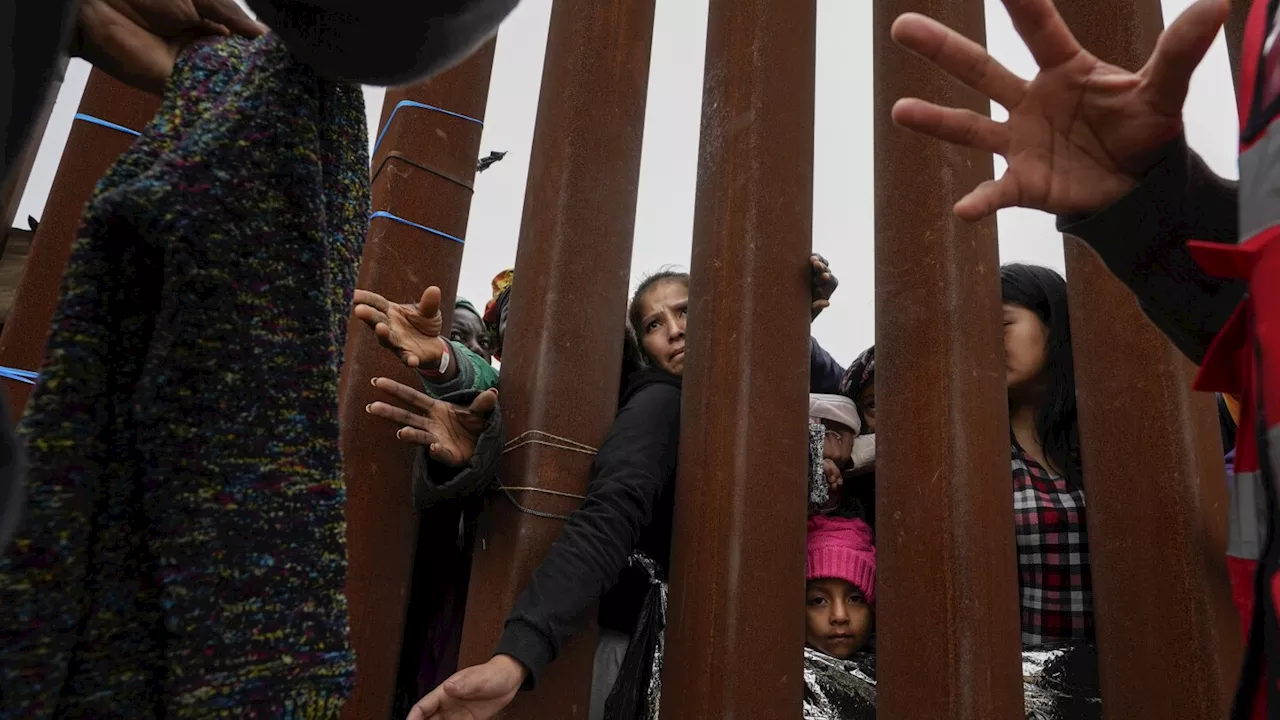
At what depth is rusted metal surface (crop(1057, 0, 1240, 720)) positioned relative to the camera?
1277 mm

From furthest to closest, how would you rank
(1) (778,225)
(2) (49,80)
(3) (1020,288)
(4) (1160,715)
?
(3) (1020,288), (1) (778,225), (4) (1160,715), (2) (49,80)

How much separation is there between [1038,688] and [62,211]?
7.40 ft

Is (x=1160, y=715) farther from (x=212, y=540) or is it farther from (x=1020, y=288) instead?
(x=212, y=540)

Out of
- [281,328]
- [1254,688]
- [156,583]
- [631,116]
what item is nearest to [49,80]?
[281,328]

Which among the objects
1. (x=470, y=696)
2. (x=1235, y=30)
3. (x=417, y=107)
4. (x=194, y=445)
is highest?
(x=1235, y=30)

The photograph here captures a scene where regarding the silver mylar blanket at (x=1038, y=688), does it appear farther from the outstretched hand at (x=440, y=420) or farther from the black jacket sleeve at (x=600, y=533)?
the outstretched hand at (x=440, y=420)

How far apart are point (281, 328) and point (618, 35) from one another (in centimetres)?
155

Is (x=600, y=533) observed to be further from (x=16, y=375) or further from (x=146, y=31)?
(x=16, y=375)

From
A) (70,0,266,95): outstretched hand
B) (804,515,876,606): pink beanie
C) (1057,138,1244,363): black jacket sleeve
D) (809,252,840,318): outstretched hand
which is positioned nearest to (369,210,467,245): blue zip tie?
(809,252,840,318): outstretched hand

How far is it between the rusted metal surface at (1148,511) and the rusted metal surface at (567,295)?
90cm

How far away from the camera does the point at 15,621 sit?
448 millimetres

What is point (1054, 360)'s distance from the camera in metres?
1.76

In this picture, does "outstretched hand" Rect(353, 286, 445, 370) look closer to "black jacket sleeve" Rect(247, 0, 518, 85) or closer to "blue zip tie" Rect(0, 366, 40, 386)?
"blue zip tie" Rect(0, 366, 40, 386)

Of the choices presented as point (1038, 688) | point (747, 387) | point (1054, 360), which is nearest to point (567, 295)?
point (747, 387)
